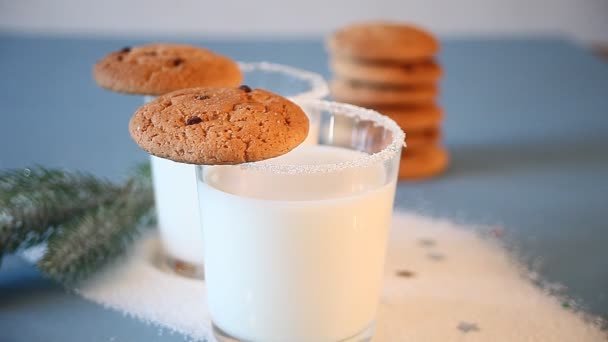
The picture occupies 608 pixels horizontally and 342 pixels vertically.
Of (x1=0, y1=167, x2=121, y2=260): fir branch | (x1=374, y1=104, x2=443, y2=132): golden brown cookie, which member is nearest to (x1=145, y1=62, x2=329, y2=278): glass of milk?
(x1=0, y1=167, x2=121, y2=260): fir branch

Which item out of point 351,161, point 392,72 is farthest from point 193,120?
point 392,72

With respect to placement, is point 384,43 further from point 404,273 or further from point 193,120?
point 193,120

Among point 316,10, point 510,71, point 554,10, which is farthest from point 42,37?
point 554,10

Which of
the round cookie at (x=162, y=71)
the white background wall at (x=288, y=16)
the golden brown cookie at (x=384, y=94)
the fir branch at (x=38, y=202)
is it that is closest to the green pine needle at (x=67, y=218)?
the fir branch at (x=38, y=202)

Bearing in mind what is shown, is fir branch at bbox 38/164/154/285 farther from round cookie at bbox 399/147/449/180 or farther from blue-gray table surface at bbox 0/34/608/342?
round cookie at bbox 399/147/449/180

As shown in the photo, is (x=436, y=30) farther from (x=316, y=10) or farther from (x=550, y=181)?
(x=550, y=181)

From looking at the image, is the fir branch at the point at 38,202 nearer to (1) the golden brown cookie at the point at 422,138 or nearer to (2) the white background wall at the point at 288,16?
(1) the golden brown cookie at the point at 422,138

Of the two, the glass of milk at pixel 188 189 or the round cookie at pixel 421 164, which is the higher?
the glass of milk at pixel 188 189

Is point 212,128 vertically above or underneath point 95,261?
above
